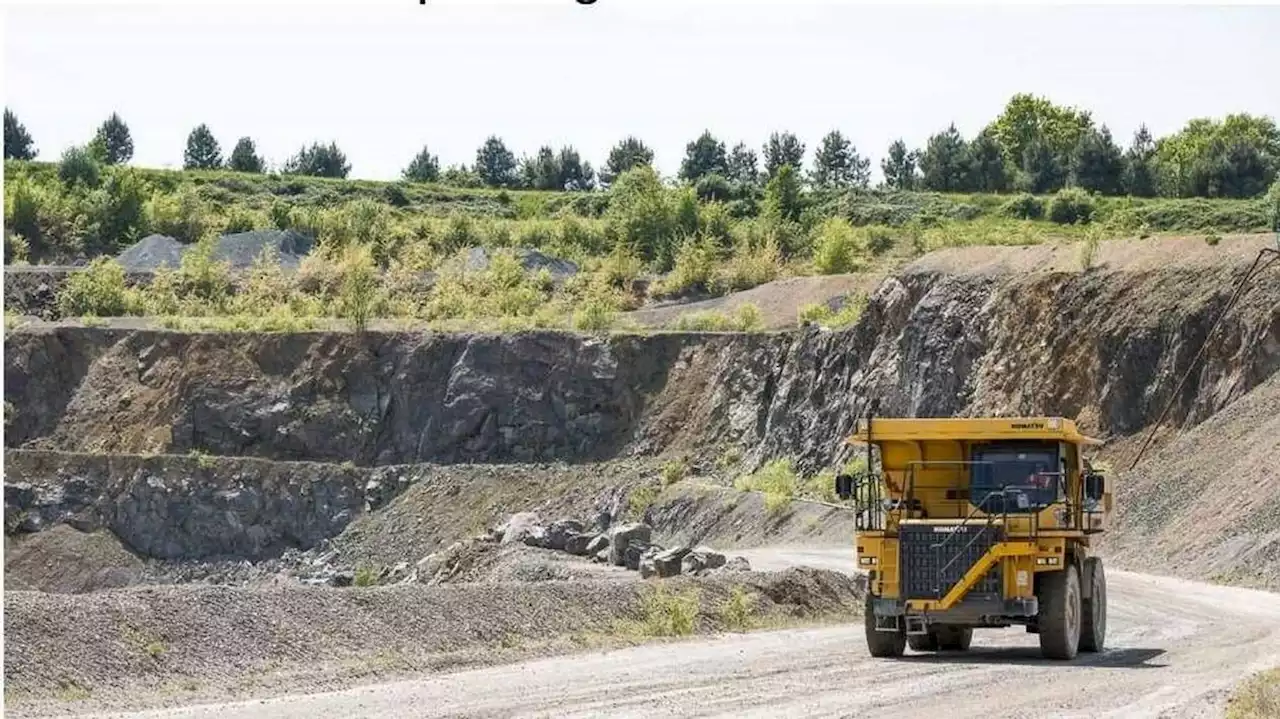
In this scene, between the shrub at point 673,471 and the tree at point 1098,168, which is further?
the tree at point 1098,168

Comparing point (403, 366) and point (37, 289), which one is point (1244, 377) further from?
point (37, 289)

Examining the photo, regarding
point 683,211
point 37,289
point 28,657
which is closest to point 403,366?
point 37,289

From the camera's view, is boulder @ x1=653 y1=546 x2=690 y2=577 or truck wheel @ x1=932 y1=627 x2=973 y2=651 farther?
boulder @ x1=653 y1=546 x2=690 y2=577

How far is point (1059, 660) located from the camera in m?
25.6

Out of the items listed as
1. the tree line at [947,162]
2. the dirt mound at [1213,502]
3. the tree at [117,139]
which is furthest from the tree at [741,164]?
the dirt mound at [1213,502]

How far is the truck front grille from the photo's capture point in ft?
82.0

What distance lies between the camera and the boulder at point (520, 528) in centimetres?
5288

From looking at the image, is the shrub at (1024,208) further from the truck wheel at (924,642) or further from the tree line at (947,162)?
the truck wheel at (924,642)

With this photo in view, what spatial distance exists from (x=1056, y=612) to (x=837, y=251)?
65.8 metres

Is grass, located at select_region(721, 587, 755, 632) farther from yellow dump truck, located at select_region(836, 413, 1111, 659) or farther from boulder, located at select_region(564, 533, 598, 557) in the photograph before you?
boulder, located at select_region(564, 533, 598, 557)

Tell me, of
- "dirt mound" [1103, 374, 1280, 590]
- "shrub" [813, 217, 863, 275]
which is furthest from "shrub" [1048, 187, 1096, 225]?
"dirt mound" [1103, 374, 1280, 590]

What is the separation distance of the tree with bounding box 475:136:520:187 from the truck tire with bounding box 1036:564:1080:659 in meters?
134

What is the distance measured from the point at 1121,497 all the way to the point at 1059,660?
1137 inches

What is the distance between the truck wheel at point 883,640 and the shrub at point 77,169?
101 metres
